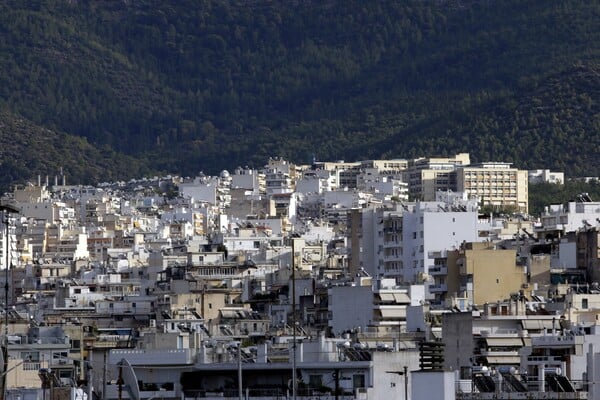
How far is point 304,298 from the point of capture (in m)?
91.1

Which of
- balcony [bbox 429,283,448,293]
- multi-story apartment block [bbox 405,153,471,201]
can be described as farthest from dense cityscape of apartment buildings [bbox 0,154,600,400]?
multi-story apartment block [bbox 405,153,471,201]

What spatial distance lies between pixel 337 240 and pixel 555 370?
79.7 meters

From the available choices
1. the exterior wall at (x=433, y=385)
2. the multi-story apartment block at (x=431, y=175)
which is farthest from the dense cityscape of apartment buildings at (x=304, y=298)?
the multi-story apartment block at (x=431, y=175)

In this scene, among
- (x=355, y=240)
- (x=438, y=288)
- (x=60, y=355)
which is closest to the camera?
(x=60, y=355)

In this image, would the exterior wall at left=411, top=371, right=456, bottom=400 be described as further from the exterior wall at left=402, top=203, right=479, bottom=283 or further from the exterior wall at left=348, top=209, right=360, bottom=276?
the exterior wall at left=348, top=209, right=360, bottom=276

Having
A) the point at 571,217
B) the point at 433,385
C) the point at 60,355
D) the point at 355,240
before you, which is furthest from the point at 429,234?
the point at 433,385

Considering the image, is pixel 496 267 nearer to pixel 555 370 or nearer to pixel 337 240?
pixel 555 370

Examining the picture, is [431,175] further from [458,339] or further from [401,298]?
[458,339]

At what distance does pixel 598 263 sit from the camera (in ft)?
297

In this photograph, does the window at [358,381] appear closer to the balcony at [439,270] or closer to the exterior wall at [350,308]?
the exterior wall at [350,308]

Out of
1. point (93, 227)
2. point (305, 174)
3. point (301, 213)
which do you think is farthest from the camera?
point (305, 174)

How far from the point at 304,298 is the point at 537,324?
20453 mm

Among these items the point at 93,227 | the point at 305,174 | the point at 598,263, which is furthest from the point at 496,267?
the point at 305,174

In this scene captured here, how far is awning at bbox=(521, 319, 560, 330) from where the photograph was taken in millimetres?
70688
